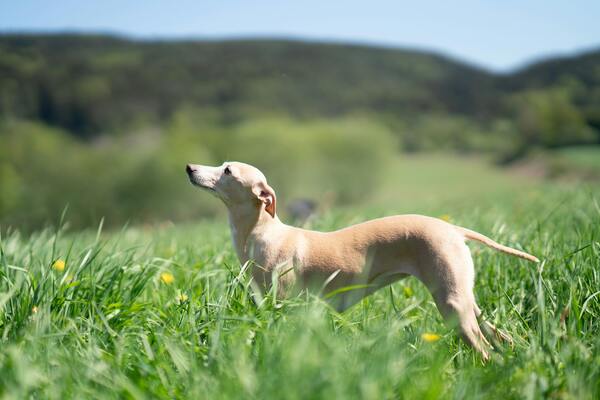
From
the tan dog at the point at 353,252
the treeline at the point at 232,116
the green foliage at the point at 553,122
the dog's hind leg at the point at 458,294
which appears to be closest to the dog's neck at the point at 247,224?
the tan dog at the point at 353,252

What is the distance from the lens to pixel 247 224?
3.21 m

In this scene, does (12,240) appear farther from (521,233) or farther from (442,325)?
(521,233)

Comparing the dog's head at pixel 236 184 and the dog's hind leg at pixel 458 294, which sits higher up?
the dog's head at pixel 236 184

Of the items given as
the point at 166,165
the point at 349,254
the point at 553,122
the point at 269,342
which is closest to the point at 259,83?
the point at 553,122

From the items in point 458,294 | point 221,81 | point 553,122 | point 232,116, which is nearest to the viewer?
point 458,294

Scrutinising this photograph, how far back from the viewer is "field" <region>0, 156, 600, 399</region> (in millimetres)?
1949

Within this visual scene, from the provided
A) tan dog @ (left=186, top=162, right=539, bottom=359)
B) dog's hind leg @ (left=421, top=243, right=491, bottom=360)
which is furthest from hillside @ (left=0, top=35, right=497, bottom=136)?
dog's hind leg @ (left=421, top=243, right=491, bottom=360)

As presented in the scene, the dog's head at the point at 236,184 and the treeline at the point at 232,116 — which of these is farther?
the treeline at the point at 232,116

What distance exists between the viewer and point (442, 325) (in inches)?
122

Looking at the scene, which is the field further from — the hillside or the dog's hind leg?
the hillside

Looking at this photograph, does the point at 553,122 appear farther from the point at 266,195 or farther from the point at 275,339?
the point at 275,339

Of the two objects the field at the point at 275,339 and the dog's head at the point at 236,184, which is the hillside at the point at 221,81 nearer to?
the dog's head at the point at 236,184

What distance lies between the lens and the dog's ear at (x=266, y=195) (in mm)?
3160

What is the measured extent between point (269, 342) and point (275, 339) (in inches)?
2.0
